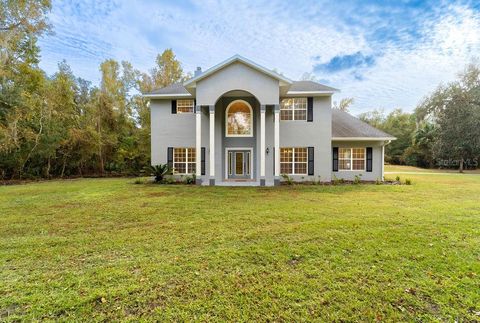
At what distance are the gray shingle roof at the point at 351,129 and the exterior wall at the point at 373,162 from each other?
1.64 feet

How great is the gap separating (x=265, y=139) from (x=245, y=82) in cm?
343

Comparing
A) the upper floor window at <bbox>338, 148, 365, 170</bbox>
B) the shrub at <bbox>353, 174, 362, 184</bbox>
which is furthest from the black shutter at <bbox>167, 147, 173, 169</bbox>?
the shrub at <bbox>353, 174, 362, 184</bbox>

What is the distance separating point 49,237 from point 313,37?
55.5ft

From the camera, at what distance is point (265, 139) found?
12742 mm

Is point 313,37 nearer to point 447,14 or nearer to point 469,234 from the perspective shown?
point 447,14

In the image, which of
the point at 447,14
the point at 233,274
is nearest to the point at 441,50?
the point at 447,14

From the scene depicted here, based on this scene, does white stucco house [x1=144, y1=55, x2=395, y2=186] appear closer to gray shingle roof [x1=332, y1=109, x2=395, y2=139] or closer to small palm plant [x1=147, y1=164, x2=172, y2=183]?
gray shingle roof [x1=332, y1=109, x2=395, y2=139]

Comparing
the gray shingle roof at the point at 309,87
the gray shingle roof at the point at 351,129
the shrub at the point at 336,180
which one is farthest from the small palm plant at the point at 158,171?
the gray shingle roof at the point at 351,129

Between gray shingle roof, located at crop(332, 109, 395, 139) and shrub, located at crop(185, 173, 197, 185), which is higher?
gray shingle roof, located at crop(332, 109, 395, 139)

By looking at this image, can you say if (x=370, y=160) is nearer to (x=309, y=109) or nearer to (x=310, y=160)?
(x=310, y=160)

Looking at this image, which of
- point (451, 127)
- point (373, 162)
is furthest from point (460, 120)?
point (373, 162)

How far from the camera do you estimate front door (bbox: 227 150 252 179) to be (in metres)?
13.3

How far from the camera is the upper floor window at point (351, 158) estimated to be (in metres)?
13.5

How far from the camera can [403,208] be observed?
6.61 meters
